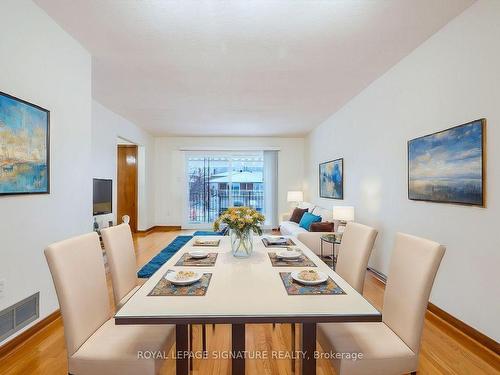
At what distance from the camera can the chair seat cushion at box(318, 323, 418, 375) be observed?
1282 millimetres

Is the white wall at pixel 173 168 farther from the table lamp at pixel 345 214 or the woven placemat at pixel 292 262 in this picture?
the woven placemat at pixel 292 262

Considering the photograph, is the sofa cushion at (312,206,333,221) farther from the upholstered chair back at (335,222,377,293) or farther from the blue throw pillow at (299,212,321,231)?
the upholstered chair back at (335,222,377,293)

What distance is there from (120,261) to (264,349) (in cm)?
121

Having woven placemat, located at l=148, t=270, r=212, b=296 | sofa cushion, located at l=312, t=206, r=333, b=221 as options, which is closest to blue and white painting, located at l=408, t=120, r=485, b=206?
sofa cushion, located at l=312, t=206, r=333, b=221

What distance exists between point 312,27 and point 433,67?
3.92 feet

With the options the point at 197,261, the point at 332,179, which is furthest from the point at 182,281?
the point at 332,179

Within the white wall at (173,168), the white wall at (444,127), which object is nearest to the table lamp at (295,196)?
the white wall at (173,168)

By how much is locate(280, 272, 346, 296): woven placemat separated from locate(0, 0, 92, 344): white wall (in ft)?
6.44

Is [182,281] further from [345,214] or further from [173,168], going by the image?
[173,168]

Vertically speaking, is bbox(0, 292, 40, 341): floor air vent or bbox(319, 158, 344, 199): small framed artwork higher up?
bbox(319, 158, 344, 199): small framed artwork

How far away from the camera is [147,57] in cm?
302

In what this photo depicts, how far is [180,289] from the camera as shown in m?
1.39

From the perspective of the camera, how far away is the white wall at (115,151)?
472cm

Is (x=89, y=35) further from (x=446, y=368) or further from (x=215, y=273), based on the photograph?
(x=446, y=368)
